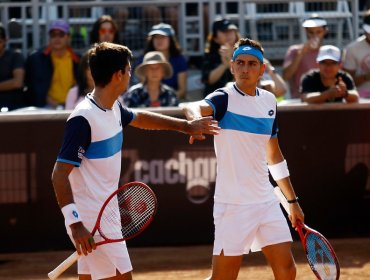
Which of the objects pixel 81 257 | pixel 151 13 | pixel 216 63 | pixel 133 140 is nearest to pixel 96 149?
pixel 81 257

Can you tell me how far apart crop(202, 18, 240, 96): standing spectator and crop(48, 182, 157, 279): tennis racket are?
15.8 feet

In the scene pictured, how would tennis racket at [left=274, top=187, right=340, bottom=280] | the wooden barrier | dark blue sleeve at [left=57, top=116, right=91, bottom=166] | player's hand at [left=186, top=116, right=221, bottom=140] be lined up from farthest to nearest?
the wooden barrier
tennis racket at [left=274, top=187, right=340, bottom=280]
player's hand at [left=186, top=116, right=221, bottom=140]
dark blue sleeve at [left=57, top=116, right=91, bottom=166]

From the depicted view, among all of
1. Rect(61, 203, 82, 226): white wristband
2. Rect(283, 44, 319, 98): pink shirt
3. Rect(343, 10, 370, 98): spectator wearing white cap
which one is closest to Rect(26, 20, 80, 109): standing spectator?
Rect(283, 44, 319, 98): pink shirt

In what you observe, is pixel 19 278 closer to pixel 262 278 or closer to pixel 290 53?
pixel 262 278

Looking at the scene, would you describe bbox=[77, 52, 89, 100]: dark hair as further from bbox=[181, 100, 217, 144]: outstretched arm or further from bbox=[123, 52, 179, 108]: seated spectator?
bbox=[181, 100, 217, 144]: outstretched arm

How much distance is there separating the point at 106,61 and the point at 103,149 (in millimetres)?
468

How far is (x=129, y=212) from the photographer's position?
5.39 m

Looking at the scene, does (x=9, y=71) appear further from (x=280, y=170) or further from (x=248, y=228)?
(x=248, y=228)

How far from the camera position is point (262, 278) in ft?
26.3

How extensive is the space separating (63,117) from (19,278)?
1.60 m

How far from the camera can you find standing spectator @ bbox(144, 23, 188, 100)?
1041cm

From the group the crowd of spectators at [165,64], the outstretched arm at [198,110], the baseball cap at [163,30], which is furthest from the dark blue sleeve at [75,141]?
the baseball cap at [163,30]

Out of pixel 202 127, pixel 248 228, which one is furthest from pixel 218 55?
pixel 202 127

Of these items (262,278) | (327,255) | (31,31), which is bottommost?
(262,278)
